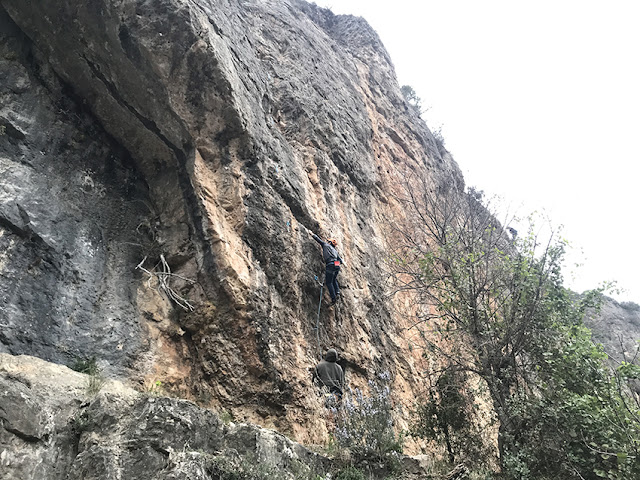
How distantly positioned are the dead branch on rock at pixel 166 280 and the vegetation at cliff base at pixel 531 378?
15.2 feet

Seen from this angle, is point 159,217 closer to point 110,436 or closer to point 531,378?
point 110,436

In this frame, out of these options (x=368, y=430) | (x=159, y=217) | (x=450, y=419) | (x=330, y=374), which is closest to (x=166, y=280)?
(x=159, y=217)

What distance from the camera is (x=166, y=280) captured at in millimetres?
7785

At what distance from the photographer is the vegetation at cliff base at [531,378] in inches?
250

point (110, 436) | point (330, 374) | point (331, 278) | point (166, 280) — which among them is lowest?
point (110, 436)

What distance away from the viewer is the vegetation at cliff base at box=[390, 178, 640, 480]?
20.9 feet

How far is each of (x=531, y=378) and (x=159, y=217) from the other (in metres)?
7.04

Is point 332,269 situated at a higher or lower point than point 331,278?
higher

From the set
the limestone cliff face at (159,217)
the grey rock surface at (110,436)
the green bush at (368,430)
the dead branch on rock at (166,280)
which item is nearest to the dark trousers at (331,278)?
the limestone cliff face at (159,217)

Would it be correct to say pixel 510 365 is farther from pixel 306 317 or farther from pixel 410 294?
pixel 410 294

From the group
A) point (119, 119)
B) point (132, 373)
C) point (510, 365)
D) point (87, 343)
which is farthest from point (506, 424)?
point (119, 119)

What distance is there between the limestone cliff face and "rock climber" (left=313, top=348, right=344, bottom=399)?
0.88 feet

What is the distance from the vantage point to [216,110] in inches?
335

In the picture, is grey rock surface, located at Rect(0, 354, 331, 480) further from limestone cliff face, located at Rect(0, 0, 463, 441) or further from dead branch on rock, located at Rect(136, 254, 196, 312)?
dead branch on rock, located at Rect(136, 254, 196, 312)
